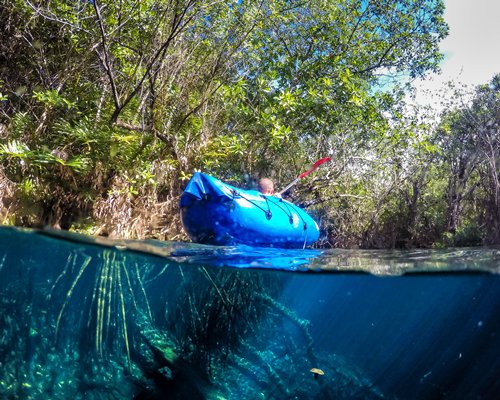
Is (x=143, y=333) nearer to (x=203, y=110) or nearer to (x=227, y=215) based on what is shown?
(x=227, y=215)

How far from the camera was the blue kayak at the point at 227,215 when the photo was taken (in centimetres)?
790

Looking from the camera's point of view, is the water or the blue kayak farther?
the blue kayak

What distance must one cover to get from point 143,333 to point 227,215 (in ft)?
9.40

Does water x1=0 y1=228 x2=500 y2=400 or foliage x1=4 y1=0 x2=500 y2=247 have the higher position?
foliage x1=4 y1=0 x2=500 y2=247

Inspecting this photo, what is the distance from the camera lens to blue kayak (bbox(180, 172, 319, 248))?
25.9 feet

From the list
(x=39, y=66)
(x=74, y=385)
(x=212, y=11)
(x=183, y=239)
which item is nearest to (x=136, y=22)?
(x=212, y=11)

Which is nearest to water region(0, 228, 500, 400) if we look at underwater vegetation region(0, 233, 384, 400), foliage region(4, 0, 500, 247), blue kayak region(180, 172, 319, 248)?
underwater vegetation region(0, 233, 384, 400)

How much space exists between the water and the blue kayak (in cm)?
29

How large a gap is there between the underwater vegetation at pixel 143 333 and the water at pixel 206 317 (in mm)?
28

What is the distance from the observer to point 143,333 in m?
8.34

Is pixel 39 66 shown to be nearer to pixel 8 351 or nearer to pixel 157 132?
pixel 157 132

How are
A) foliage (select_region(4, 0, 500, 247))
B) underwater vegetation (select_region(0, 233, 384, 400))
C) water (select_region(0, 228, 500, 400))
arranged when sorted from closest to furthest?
underwater vegetation (select_region(0, 233, 384, 400))
water (select_region(0, 228, 500, 400))
foliage (select_region(4, 0, 500, 247))

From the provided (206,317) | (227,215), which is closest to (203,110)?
(227,215)

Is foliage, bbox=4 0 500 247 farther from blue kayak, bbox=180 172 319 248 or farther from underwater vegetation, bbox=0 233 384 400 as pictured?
blue kayak, bbox=180 172 319 248
